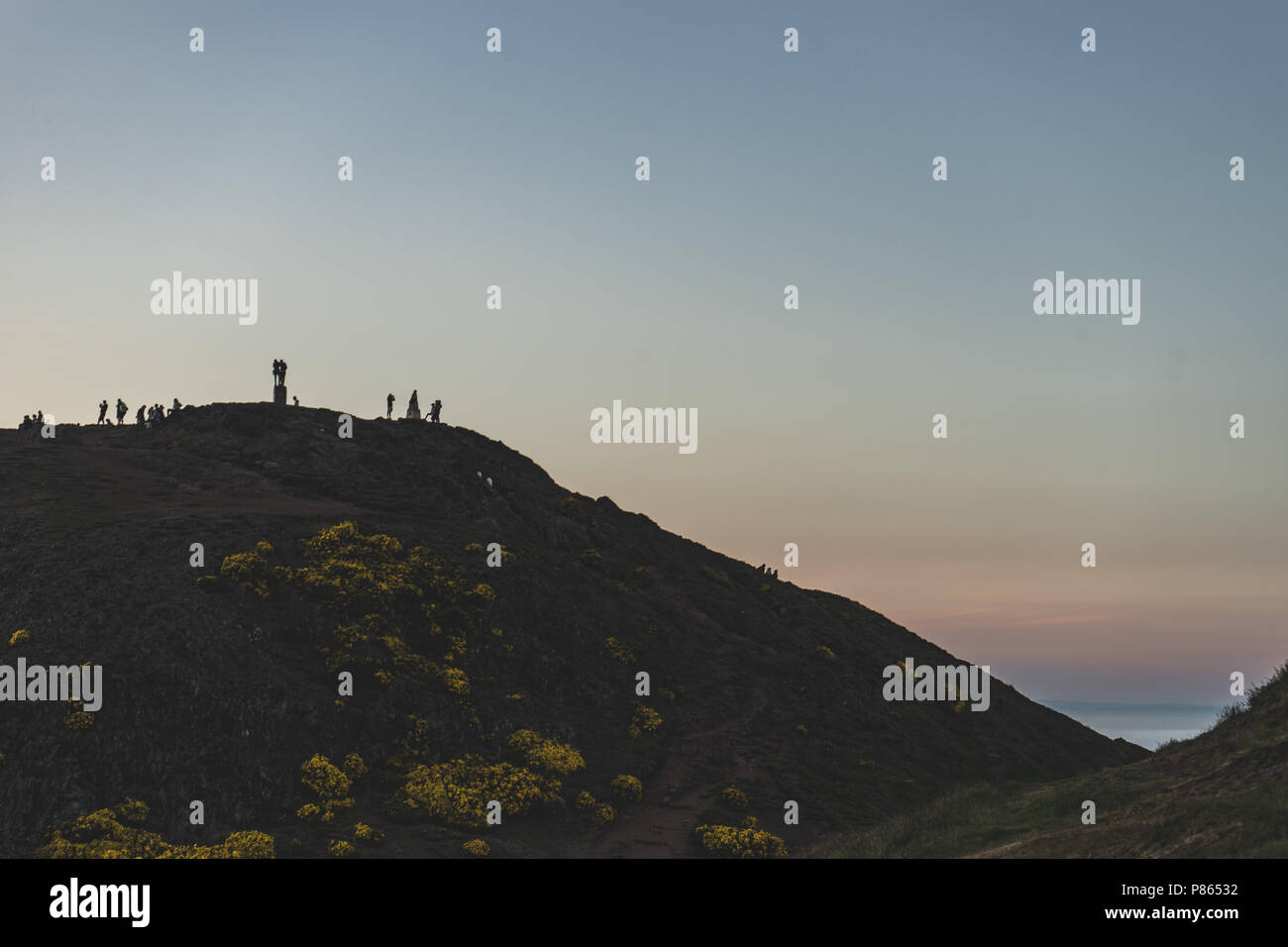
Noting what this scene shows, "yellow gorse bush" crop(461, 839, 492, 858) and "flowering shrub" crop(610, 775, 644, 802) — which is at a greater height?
"flowering shrub" crop(610, 775, 644, 802)

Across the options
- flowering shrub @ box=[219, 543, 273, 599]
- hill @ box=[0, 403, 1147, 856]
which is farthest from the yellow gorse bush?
flowering shrub @ box=[219, 543, 273, 599]

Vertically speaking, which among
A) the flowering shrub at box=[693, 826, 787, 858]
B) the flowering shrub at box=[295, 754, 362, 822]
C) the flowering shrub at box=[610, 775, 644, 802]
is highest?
the flowering shrub at box=[295, 754, 362, 822]

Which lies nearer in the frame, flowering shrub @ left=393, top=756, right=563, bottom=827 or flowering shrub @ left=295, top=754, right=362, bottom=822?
flowering shrub @ left=295, top=754, right=362, bottom=822

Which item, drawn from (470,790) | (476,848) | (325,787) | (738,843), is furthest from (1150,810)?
(325,787)

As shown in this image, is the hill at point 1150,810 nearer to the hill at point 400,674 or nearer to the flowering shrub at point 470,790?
the hill at point 400,674

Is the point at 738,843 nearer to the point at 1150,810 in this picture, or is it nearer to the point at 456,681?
the point at 456,681

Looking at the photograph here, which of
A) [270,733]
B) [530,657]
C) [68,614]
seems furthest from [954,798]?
[68,614]

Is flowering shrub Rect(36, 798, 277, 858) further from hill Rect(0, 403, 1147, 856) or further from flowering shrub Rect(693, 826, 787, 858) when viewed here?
flowering shrub Rect(693, 826, 787, 858)
